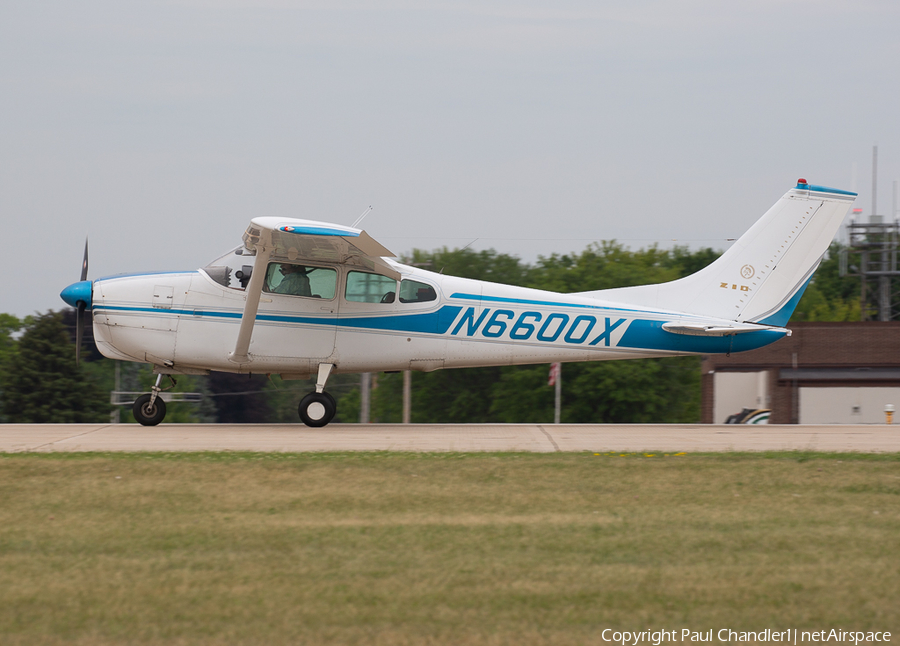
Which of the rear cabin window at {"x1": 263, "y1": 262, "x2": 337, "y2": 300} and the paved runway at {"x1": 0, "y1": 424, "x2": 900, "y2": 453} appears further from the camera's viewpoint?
the rear cabin window at {"x1": 263, "y1": 262, "x2": 337, "y2": 300}

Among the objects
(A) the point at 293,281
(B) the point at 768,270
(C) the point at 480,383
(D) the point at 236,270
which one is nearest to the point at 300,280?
(A) the point at 293,281

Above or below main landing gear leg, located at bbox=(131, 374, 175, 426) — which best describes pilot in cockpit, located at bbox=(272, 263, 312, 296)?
above

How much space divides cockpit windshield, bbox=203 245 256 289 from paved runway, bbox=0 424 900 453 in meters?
2.22

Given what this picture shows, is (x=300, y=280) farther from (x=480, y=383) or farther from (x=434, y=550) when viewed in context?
(x=480, y=383)

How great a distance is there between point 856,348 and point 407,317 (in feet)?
75.6

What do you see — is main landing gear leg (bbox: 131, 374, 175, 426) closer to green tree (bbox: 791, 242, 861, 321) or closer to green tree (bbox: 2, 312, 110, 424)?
green tree (bbox: 2, 312, 110, 424)

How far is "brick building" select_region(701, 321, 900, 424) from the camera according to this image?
1145 inches

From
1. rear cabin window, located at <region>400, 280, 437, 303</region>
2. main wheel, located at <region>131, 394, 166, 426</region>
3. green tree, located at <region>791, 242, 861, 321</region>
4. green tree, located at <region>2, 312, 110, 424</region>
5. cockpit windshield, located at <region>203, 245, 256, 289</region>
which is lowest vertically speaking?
green tree, located at <region>2, 312, 110, 424</region>

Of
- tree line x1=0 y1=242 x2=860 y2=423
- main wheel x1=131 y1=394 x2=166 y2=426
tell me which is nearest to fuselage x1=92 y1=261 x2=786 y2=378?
main wheel x1=131 y1=394 x2=166 y2=426

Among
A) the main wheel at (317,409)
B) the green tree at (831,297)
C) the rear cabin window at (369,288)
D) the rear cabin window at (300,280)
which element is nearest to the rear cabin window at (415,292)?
the rear cabin window at (369,288)

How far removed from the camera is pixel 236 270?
1322 cm

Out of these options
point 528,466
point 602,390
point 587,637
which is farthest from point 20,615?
point 602,390

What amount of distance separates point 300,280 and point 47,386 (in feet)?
139

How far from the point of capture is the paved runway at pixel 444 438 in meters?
10.7
